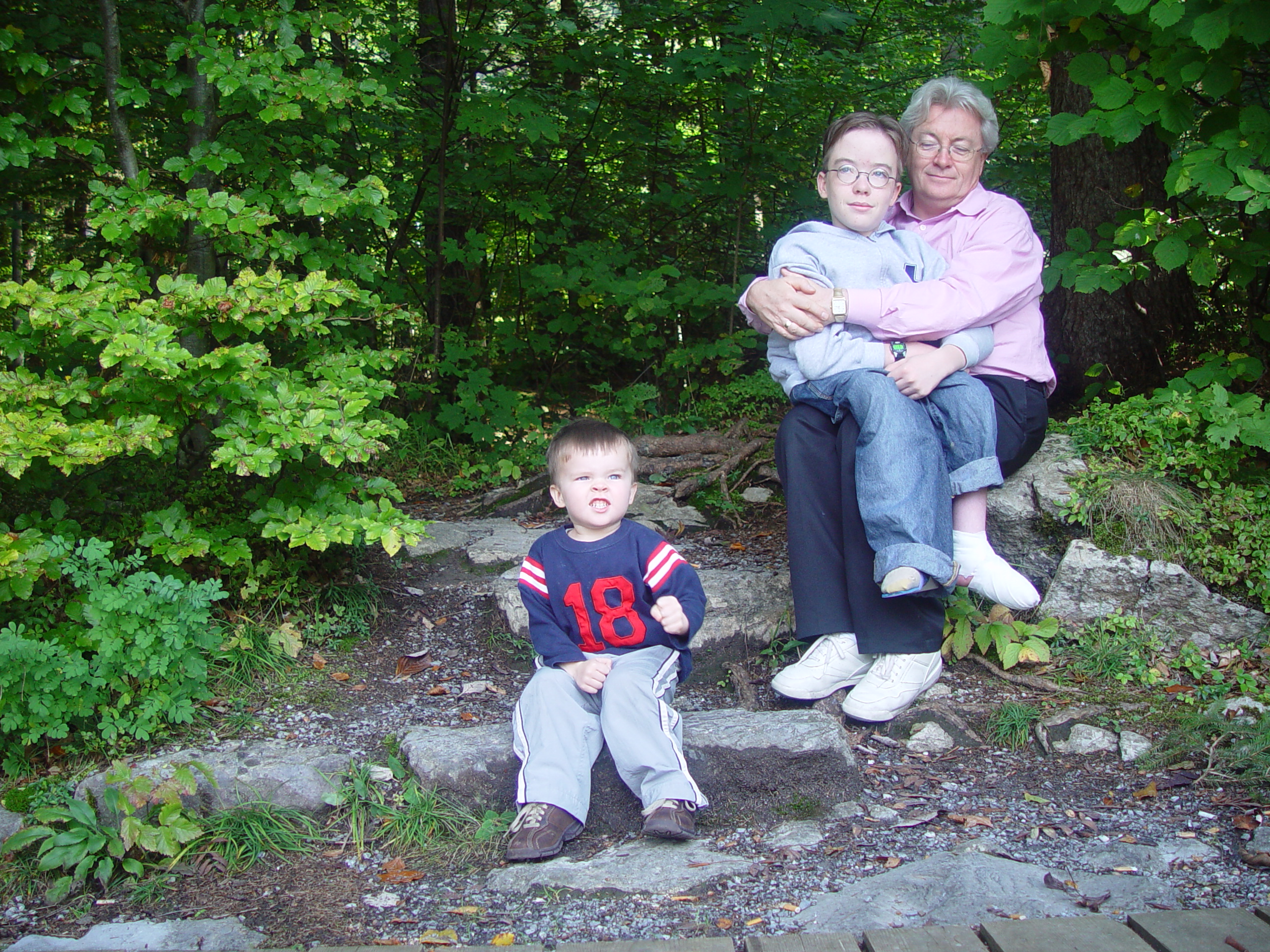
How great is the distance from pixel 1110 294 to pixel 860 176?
161 centimetres

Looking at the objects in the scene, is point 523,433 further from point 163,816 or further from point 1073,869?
point 1073,869

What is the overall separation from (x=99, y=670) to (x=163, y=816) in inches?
20.7

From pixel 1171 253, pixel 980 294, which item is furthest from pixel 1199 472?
pixel 980 294

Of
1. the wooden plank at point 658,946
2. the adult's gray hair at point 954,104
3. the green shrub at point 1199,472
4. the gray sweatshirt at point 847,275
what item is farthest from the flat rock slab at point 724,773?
the adult's gray hair at point 954,104

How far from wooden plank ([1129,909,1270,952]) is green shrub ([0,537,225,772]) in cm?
235

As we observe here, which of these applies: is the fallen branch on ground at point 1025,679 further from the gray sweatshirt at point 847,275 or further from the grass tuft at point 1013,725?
the gray sweatshirt at point 847,275

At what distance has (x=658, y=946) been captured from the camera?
5.59 feet

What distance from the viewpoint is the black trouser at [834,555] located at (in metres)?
2.79

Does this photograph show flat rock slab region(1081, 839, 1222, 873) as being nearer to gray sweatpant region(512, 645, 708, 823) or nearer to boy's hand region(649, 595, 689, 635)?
gray sweatpant region(512, 645, 708, 823)

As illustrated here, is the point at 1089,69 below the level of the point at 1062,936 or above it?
above

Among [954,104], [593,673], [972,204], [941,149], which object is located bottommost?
[593,673]

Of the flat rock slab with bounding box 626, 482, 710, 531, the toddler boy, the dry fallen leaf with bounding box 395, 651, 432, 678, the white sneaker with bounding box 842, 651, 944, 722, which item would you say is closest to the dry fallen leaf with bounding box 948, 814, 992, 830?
the white sneaker with bounding box 842, 651, 944, 722

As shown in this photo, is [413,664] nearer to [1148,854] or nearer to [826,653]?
[826,653]

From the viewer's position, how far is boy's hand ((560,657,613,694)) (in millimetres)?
2398
